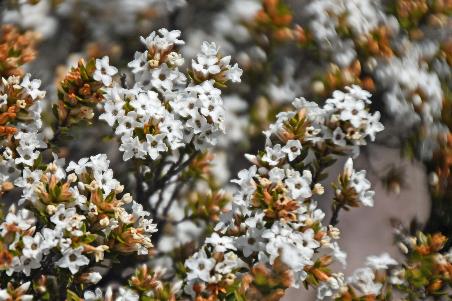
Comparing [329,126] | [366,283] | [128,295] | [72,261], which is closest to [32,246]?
[72,261]

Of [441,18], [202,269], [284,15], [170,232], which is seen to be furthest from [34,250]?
[441,18]

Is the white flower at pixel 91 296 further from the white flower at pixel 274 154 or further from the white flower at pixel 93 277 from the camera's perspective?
the white flower at pixel 274 154

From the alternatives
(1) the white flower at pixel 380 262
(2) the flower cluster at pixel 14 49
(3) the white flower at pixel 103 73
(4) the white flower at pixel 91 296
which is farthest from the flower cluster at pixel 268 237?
(2) the flower cluster at pixel 14 49

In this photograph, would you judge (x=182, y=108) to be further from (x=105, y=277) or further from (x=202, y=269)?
(x=105, y=277)

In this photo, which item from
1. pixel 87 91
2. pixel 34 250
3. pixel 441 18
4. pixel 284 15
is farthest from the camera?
pixel 441 18

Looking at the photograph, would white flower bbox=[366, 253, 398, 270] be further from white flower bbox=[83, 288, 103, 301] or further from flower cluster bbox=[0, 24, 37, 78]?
flower cluster bbox=[0, 24, 37, 78]

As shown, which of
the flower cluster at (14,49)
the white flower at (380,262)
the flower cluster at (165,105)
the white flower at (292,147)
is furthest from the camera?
the flower cluster at (14,49)

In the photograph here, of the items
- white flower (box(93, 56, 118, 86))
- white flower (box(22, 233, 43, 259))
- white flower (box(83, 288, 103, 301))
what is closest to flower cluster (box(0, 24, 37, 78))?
white flower (box(93, 56, 118, 86))
